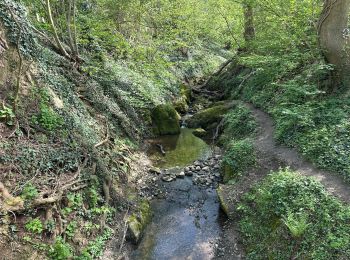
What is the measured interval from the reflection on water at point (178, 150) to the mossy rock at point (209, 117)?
0.93 meters

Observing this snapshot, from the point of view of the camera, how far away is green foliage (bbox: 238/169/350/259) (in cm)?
596

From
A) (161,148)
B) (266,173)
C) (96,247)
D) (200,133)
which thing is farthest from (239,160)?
(96,247)

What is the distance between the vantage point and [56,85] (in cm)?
991

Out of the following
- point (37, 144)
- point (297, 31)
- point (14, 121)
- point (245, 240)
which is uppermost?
point (297, 31)

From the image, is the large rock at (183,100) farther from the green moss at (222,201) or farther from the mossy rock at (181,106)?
the green moss at (222,201)

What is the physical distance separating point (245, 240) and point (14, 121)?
23.8 feet

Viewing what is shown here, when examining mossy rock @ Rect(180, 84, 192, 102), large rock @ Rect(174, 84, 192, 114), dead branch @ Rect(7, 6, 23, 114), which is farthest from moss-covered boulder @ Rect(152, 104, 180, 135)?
dead branch @ Rect(7, 6, 23, 114)

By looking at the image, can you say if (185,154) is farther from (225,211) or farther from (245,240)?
(245,240)

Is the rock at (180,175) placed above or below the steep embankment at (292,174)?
below

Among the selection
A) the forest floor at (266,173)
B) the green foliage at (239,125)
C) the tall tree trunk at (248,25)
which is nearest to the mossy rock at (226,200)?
the forest floor at (266,173)

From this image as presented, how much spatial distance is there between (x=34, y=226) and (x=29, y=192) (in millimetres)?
845

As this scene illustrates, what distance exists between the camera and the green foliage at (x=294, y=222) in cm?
596

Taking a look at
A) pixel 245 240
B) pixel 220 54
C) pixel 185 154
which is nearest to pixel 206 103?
pixel 185 154

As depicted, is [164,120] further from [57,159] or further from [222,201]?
[57,159]
